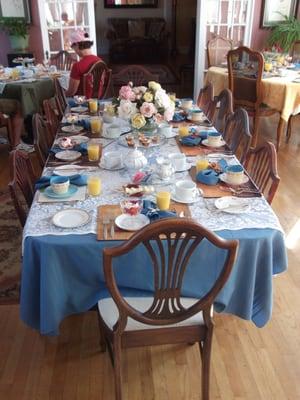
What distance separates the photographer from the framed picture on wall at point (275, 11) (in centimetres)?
584

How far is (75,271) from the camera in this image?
1604mm

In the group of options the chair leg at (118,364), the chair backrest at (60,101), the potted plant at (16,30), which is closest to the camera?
the chair leg at (118,364)

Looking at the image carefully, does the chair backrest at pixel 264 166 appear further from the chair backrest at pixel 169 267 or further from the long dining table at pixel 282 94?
the long dining table at pixel 282 94

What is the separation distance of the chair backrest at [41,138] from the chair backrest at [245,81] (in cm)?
235

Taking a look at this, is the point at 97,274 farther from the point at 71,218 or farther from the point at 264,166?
the point at 264,166

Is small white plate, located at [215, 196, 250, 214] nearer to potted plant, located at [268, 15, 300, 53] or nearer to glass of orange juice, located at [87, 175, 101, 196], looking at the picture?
glass of orange juice, located at [87, 175, 101, 196]

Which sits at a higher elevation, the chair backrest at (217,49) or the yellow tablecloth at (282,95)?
the chair backrest at (217,49)

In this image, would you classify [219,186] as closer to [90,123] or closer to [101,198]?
[101,198]

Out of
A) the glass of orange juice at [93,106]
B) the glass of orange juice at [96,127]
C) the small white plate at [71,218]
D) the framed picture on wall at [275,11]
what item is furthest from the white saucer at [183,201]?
the framed picture on wall at [275,11]

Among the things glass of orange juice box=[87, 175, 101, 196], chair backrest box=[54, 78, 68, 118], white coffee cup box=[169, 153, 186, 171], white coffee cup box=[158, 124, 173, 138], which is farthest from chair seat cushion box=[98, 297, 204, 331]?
chair backrest box=[54, 78, 68, 118]

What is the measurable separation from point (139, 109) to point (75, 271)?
4.01 ft

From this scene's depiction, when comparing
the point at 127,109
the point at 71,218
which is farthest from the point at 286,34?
the point at 71,218

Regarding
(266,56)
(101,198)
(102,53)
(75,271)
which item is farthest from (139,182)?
(102,53)

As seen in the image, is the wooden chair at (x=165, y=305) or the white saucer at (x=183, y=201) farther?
the white saucer at (x=183, y=201)
